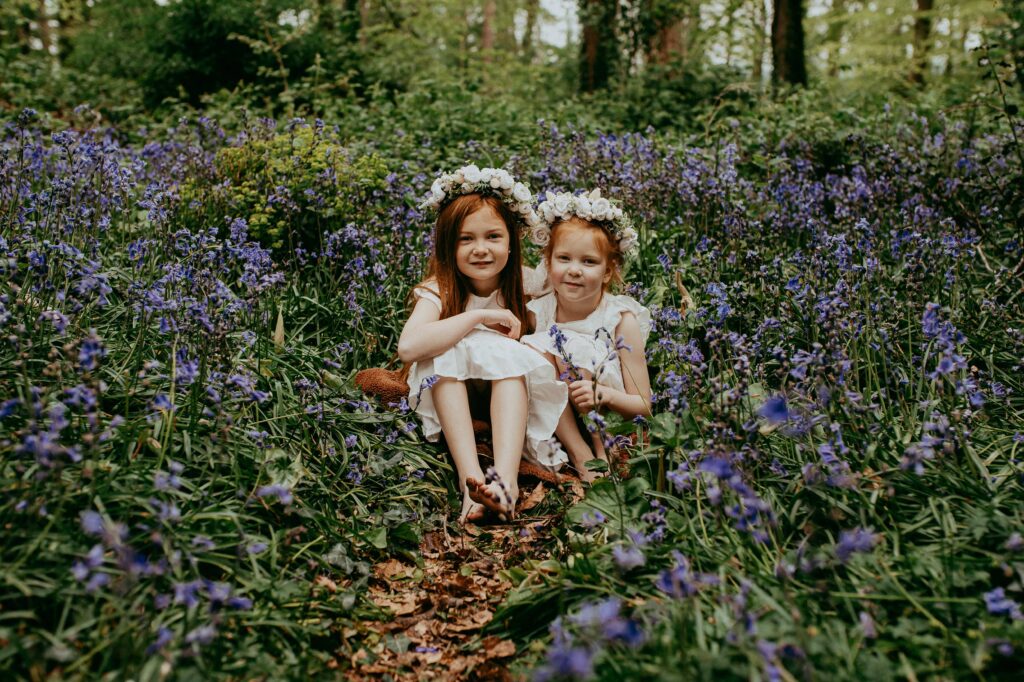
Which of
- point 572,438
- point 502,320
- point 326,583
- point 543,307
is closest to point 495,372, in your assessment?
point 502,320

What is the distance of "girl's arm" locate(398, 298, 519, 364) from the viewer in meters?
3.11

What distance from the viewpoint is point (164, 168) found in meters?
4.72

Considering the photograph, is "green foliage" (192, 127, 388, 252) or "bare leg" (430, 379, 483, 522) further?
"green foliage" (192, 127, 388, 252)

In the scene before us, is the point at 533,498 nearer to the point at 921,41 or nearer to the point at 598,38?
the point at 598,38

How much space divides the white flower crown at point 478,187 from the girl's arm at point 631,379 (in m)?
0.79

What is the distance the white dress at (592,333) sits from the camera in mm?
3271

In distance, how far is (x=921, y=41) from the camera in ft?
48.1

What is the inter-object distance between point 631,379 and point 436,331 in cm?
96

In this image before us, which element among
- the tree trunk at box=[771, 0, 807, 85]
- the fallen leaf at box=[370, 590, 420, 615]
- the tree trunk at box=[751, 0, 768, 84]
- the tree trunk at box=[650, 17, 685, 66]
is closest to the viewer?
the fallen leaf at box=[370, 590, 420, 615]

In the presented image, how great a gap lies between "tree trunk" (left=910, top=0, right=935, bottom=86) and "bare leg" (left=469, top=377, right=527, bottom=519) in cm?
1413

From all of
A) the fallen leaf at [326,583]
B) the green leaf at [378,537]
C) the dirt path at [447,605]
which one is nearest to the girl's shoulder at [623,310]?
the dirt path at [447,605]

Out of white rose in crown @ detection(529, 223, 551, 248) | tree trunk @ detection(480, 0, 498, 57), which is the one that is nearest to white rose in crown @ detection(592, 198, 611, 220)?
white rose in crown @ detection(529, 223, 551, 248)

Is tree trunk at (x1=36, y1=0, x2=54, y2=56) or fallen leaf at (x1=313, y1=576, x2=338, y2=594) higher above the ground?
tree trunk at (x1=36, y1=0, x2=54, y2=56)

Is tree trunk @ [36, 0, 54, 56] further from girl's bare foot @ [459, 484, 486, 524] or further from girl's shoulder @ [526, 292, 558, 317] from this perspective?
girl's bare foot @ [459, 484, 486, 524]
